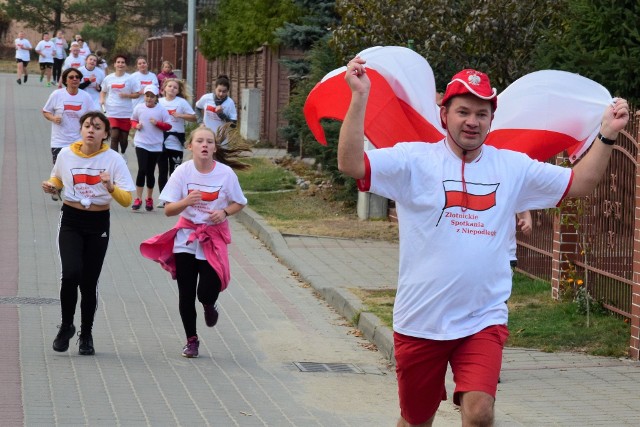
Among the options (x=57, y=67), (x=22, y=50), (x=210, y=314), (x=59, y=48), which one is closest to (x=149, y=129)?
(x=210, y=314)

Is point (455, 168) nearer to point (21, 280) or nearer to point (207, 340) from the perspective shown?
point (207, 340)

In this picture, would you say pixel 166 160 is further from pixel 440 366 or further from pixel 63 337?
pixel 440 366

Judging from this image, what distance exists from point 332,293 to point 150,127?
6.86 meters

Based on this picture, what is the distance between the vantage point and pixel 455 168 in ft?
18.3

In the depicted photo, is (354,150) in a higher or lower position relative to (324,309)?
higher

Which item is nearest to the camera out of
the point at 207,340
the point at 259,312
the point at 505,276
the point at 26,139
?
the point at 505,276

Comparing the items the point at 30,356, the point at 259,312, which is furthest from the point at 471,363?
the point at 259,312

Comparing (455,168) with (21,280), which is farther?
(21,280)

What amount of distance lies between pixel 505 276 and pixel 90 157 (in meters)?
4.81

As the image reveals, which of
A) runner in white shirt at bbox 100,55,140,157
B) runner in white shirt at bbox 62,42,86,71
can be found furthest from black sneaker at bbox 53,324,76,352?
runner in white shirt at bbox 62,42,86,71

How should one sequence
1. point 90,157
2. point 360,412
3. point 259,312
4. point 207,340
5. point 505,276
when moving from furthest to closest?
1. point 259,312
2. point 207,340
3. point 90,157
4. point 360,412
5. point 505,276

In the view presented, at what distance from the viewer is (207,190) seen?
976cm

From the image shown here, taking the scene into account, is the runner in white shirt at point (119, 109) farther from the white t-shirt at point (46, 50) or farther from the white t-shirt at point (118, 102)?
the white t-shirt at point (46, 50)

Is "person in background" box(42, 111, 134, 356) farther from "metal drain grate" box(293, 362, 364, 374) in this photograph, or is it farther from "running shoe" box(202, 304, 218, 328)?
"metal drain grate" box(293, 362, 364, 374)
